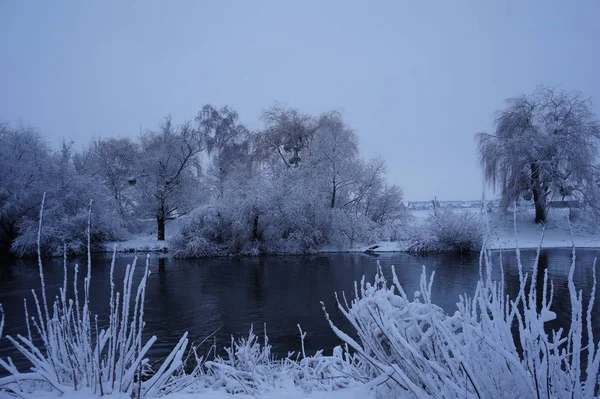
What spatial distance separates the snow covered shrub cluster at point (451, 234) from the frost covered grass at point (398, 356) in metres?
20.9

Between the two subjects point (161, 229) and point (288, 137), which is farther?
point (288, 137)

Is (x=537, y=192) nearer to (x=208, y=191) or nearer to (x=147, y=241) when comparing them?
(x=208, y=191)

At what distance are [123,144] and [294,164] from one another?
56.9 ft

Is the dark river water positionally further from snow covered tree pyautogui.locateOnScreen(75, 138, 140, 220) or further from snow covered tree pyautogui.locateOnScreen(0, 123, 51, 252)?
snow covered tree pyautogui.locateOnScreen(75, 138, 140, 220)

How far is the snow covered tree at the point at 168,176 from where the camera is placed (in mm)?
28562

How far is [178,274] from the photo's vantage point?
16953 millimetres

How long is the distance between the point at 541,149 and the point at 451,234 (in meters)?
8.64

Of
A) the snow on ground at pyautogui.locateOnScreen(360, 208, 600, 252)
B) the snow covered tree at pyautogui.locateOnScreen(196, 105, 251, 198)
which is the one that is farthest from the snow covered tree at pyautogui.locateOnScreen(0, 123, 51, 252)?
the snow on ground at pyautogui.locateOnScreen(360, 208, 600, 252)

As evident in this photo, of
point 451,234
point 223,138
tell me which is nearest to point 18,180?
point 223,138

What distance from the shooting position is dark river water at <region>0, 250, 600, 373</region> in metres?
9.16

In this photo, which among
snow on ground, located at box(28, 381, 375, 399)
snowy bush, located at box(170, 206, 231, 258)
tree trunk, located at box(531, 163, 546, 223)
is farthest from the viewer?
tree trunk, located at box(531, 163, 546, 223)

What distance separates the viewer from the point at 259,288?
45.7 feet

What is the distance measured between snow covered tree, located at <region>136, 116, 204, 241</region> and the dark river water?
6601 millimetres

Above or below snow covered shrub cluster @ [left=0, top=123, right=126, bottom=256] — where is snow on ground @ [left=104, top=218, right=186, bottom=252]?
below
